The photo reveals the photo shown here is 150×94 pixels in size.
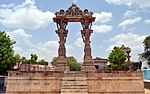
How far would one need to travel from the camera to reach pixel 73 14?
20.8 metres

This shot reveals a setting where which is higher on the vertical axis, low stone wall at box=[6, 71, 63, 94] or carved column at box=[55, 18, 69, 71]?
carved column at box=[55, 18, 69, 71]

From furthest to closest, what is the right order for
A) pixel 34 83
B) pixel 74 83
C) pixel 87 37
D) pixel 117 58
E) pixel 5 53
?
pixel 117 58, pixel 5 53, pixel 87 37, pixel 34 83, pixel 74 83

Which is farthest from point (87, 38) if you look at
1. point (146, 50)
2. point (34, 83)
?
point (146, 50)

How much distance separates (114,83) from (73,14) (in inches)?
340

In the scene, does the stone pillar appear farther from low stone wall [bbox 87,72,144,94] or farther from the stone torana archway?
low stone wall [bbox 87,72,144,94]

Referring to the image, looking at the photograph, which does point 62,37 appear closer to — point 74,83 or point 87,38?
point 87,38

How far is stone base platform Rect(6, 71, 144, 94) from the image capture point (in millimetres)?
16500

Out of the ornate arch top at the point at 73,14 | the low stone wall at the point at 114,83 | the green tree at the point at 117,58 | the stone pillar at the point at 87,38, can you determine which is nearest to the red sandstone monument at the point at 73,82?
the low stone wall at the point at 114,83

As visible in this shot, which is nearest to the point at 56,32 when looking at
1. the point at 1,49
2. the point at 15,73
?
the point at 15,73

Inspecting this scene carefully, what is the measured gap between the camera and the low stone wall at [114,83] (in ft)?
54.6

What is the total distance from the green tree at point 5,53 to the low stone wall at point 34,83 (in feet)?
25.8

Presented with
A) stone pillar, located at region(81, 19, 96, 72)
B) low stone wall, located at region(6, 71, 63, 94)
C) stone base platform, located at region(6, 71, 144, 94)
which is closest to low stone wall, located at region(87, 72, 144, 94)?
stone base platform, located at region(6, 71, 144, 94)

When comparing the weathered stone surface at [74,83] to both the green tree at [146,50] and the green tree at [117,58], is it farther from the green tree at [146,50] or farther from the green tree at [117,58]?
the green tree at [146,50]

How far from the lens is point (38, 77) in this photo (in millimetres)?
16703
